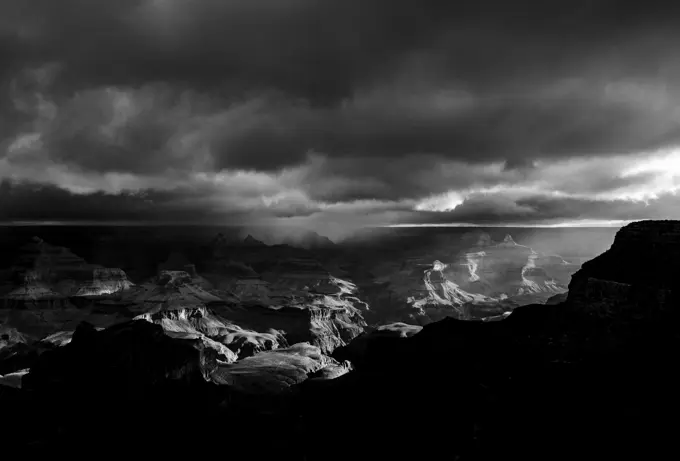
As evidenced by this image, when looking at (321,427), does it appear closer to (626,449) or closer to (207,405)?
(207,405)

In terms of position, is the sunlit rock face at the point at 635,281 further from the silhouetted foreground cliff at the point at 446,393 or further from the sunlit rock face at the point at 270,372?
the sunlit rock face at the point at 270,372

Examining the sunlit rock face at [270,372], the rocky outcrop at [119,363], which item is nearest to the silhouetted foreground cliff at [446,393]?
the rocky outcrop at [119,363]

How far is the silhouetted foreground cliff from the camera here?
77000 millimetres

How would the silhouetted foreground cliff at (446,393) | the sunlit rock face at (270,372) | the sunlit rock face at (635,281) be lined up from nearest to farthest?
the silhouetted foreground cliff at (446,393)
the sunlit rock face at (635,281)
the sunlit rock face at (270,372)

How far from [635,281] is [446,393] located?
40.9 m

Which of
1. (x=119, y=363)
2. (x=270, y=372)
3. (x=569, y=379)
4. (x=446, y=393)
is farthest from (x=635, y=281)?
(x=119, y=363)

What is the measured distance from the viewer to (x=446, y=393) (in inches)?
3839

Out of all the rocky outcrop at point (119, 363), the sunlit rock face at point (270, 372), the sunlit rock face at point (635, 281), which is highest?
the sunlit rock face at point (635, 281)

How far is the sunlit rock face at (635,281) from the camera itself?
84.9 meters

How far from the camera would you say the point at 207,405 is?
403ft

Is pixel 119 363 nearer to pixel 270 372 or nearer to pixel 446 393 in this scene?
pixel 270 372

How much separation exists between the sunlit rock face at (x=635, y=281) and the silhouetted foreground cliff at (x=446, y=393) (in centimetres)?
29

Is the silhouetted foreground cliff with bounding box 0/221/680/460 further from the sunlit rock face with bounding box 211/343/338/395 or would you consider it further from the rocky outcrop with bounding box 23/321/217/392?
the sunlit rock face with bounding box 211/343/338/395

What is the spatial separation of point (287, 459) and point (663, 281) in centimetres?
7773
